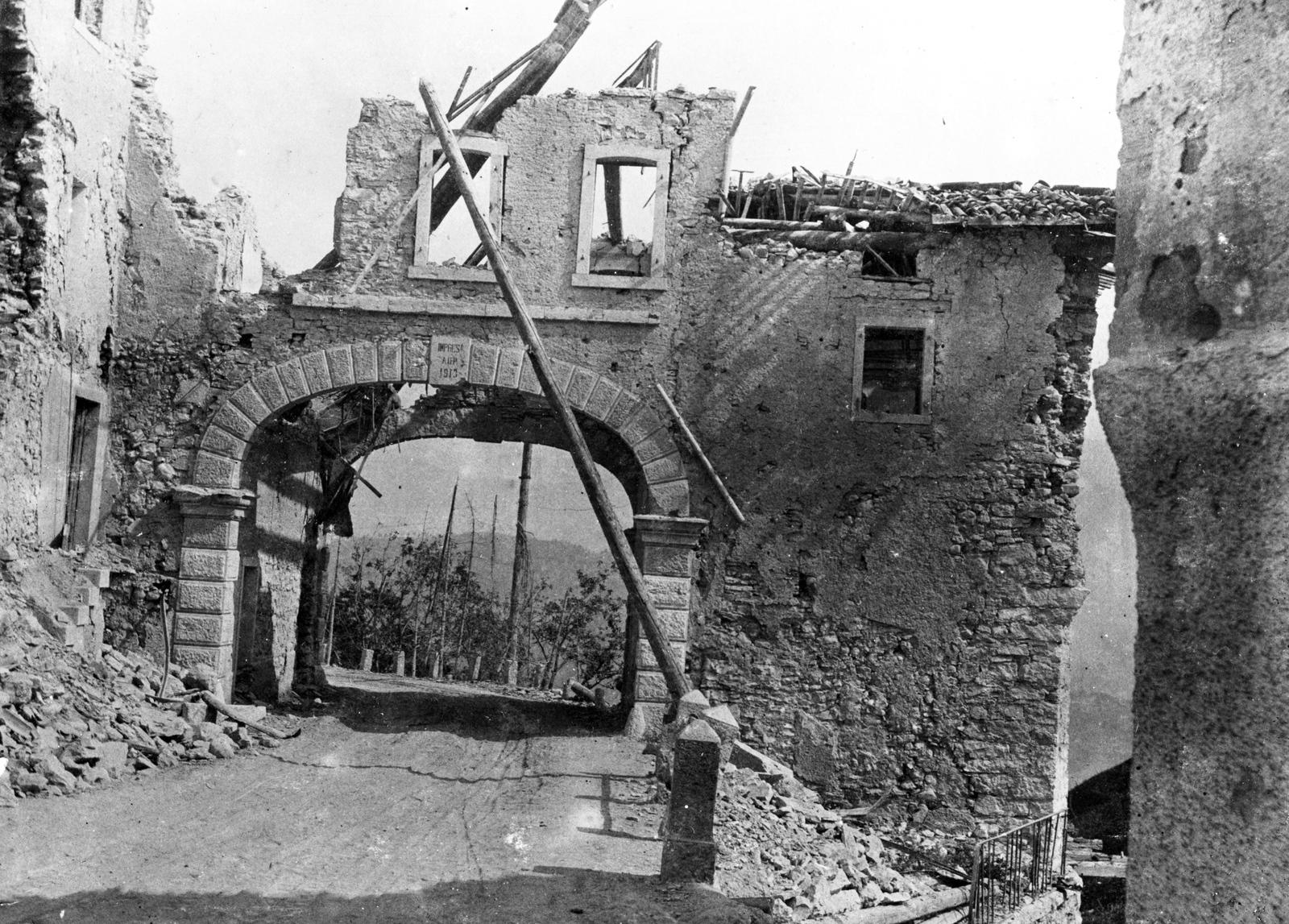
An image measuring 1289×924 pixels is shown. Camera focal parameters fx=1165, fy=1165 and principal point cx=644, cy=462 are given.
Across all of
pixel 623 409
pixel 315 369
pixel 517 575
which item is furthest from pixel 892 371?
pixel 517 575

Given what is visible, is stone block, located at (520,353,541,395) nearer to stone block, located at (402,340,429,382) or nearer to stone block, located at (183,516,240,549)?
stone block, located at (402,340,429,382)

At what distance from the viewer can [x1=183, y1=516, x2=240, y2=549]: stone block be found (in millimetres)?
11758

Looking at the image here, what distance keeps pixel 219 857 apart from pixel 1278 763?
6.65m

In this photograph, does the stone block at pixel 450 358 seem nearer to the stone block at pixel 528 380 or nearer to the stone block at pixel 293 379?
the stone block at pixel 528 380

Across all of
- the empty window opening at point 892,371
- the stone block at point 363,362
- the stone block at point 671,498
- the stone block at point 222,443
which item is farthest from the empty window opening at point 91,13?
the empty window opening at point 892,371

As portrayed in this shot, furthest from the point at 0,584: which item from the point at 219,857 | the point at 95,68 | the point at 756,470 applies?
the point at 756,470

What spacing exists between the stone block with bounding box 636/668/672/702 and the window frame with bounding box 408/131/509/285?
4.28 metres

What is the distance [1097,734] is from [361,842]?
23.0 m

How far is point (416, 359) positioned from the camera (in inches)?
Answer: 472

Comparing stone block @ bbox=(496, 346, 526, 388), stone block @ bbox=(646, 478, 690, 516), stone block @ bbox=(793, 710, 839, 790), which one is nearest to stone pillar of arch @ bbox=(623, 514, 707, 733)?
stone block @ bbox=(646, 478, 690, 516)

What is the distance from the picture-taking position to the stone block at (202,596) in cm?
1166

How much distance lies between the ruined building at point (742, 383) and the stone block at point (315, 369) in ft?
0.08

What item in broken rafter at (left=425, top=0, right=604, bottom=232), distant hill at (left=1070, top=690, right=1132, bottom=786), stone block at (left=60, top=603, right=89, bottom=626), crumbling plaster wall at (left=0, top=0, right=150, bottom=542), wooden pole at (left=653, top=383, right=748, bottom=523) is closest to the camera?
crumbling plaster wall at (left=0, top=0, right=150, bottom=542)

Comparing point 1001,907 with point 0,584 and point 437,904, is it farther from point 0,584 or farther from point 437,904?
point 0,584
